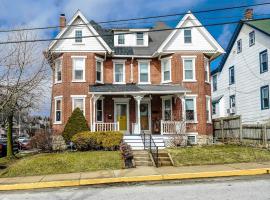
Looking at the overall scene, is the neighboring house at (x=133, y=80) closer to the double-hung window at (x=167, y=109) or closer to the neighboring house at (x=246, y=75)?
the double-hung window at (x=167, y=109)

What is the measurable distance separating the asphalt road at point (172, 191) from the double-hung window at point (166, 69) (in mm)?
15567

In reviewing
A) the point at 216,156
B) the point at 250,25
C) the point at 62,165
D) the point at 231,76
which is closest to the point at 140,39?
the point at 250,25

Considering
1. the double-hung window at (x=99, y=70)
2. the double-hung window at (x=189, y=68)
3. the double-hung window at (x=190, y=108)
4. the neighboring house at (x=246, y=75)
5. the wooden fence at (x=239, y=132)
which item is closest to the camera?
the wooden fence at (x=239, y=132)

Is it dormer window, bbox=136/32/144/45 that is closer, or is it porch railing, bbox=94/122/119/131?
porch railing, bbox=94/122/119/131

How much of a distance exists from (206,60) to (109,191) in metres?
19.0

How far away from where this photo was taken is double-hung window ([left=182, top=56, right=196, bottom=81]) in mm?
26891

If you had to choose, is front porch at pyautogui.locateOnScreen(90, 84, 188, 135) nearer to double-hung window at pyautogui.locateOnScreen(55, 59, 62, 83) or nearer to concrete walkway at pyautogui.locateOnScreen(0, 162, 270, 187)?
double-hung window at pyautogui.locateOnScreen(55, 59, 62, 83)

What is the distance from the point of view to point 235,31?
3362cm

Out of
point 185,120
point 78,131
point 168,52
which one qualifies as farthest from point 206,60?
point 78,131

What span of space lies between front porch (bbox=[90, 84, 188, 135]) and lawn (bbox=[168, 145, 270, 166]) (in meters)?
7.17

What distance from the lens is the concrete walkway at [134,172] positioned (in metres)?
13.3

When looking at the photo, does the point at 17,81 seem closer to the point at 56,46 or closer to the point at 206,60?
the point at 56,46

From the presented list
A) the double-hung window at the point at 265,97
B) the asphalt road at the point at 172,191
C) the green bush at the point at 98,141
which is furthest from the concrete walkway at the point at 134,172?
the double-hung window at the point at 265,97

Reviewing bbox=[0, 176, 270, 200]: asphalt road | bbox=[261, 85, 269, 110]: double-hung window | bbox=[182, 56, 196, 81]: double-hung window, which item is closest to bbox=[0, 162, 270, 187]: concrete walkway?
bbox=[0, 176, 270, 200]: asphalt road
